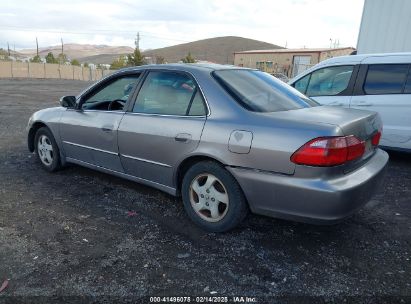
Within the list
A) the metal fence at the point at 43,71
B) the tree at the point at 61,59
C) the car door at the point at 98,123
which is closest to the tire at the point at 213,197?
the car door at the point at 98,123

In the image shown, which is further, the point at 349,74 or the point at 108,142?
the point at 349,74

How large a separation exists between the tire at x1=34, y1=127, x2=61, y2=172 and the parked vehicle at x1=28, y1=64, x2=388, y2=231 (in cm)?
62

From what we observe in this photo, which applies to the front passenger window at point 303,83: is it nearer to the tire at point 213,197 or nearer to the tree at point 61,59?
the tire at point 213,197

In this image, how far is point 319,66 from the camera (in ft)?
19.4

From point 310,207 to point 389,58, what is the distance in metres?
4.03

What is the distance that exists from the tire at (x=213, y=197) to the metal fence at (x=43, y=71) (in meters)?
41.1

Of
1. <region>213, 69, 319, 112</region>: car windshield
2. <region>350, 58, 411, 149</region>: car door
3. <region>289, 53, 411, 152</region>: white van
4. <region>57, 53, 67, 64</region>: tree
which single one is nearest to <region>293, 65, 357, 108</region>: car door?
<region>289, 53, 411, 152</region>: white van

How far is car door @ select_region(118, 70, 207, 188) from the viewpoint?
305cm

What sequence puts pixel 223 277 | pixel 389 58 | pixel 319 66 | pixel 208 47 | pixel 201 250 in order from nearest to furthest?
pixel 223 277 → pixel 201 250 → pixel 389 58 → pixel 319 66 → pixel 208 47

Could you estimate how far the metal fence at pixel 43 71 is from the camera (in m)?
40.6

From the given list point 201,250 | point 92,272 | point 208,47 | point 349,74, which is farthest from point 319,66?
point 208,47

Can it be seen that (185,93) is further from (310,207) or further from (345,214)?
(345,214)

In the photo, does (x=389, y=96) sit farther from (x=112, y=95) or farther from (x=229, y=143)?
(x=112, y=95)

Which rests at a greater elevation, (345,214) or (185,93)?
(185,93)
